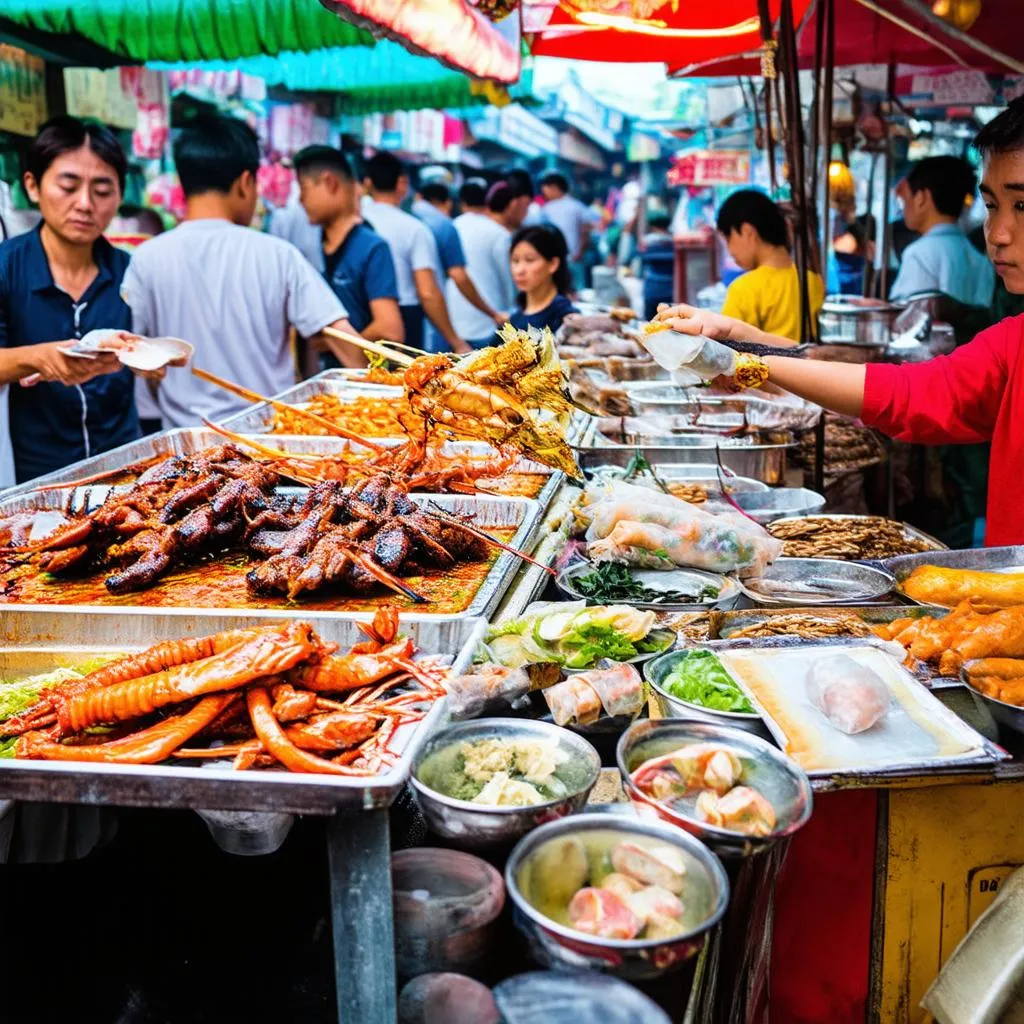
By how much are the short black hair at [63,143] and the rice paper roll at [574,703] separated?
321 centimetres

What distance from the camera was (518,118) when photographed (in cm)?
1761

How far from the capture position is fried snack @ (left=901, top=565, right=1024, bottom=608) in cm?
242

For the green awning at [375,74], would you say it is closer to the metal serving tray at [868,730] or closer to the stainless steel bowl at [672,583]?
the stainless steel bowl at [672,583]

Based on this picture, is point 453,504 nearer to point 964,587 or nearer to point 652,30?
point 964,587

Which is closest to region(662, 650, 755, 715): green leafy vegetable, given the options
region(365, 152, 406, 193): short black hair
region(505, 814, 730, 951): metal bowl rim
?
region(505, 814, 730, 951): metal bowl rim

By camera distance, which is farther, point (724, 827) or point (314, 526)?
point (314, 526)

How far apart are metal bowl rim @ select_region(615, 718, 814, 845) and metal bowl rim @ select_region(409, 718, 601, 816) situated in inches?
2.3

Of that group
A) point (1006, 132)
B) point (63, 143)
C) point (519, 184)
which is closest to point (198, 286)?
point (63, 143)

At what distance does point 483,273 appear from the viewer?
9.51m

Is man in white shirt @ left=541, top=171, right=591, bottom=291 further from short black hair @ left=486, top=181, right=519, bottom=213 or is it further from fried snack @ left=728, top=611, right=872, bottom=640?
fried snack @ left=728, top=611, right=872, bottom=640

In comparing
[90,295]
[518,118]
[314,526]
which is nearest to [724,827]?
[314,526]

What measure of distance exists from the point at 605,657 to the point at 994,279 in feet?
23.2

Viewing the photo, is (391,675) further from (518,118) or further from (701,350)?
(518,118)

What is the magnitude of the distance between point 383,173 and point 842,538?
6.00 metres
